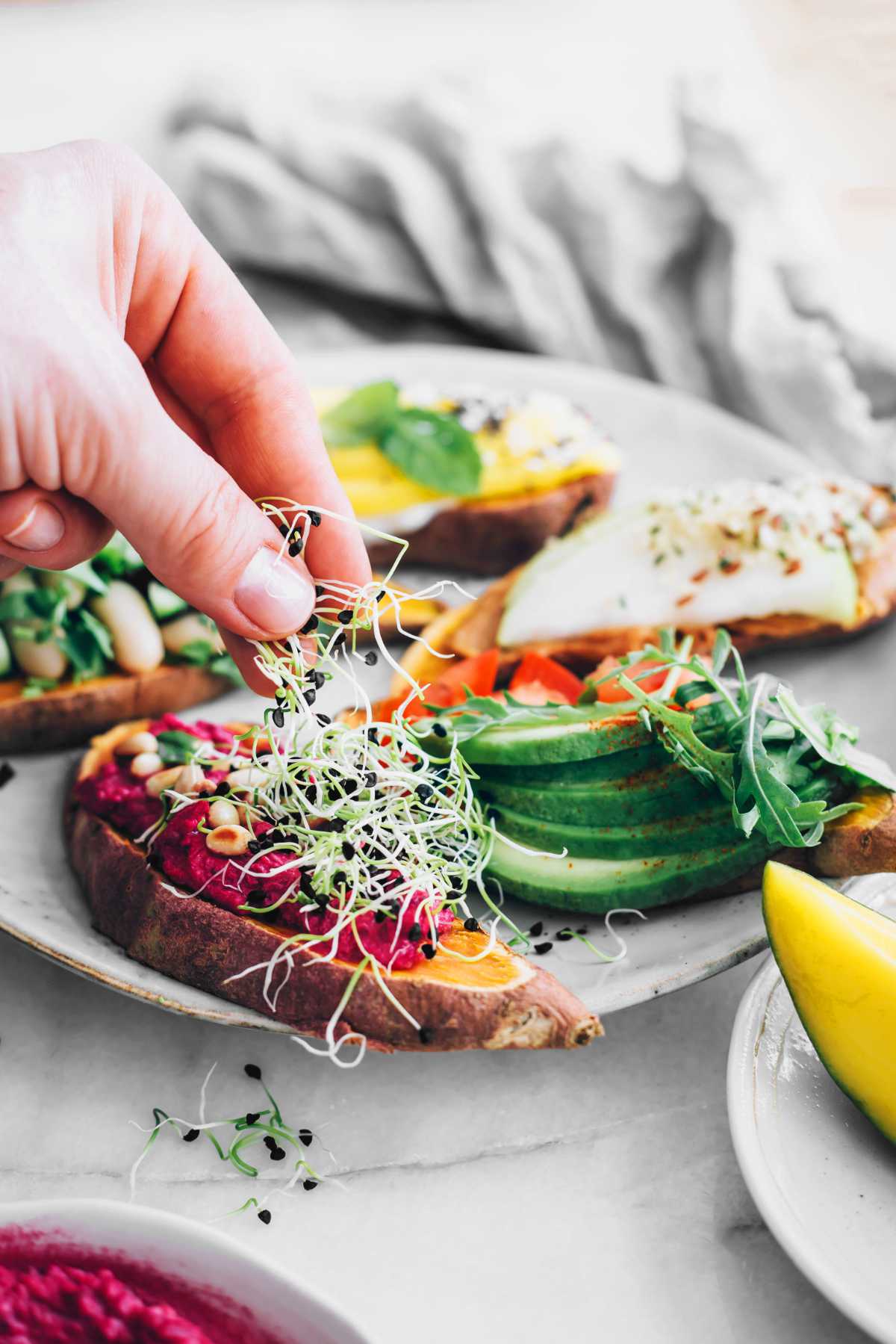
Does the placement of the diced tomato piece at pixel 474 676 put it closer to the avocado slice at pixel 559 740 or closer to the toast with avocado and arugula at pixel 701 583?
the toast with avocado and arugula at pixel 701 583

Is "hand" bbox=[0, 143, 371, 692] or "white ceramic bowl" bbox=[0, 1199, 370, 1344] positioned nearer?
"white ceramic bowl" bbox=[0, 1199, 370, 1344]

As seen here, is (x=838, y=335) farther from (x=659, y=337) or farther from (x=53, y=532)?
(x=53, y=532)

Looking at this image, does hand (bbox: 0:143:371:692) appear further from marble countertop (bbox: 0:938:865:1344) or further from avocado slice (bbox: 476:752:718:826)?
marble countertop (bbox: 0:938:865:1344)

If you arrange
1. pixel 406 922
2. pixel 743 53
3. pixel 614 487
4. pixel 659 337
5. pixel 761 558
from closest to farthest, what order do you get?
pixel 406 922, pixel 761 558, pixel 614 487, pixel 659 337, pixel 743 53

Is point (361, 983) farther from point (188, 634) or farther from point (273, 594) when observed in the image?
point (188, 634)

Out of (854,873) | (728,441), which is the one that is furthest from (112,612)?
(728,441)

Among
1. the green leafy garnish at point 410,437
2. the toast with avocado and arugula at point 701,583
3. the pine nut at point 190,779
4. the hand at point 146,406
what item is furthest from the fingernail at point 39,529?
the green leafy garnish at point 410,437

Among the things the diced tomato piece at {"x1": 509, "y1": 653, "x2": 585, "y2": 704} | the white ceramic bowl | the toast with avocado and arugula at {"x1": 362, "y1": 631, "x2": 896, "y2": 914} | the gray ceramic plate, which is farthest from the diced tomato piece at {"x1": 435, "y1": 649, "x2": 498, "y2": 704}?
the white ceramic bowl
